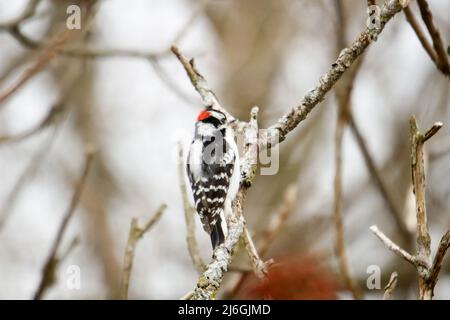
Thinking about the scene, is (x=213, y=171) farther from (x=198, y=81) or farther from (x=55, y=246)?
(x=55, y=246)

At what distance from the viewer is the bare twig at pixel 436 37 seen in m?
3.69

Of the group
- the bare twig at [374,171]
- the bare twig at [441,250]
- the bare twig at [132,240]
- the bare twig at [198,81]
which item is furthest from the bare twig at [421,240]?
the bare twig at [374,171]

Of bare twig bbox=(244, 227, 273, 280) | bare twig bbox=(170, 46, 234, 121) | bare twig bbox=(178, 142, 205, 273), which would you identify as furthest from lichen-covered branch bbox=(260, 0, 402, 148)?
bare twig bbox=(170, 46, 234, 121)

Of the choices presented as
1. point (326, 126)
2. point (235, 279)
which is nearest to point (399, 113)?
point (326, 126)

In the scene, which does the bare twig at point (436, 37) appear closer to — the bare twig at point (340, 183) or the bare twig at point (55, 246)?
the bare twig at point (340, 183)

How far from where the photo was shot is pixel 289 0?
443 inches

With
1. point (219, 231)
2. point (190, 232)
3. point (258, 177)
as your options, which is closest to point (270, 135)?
point (190, 232)

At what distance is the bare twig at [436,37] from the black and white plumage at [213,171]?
5.39 ft

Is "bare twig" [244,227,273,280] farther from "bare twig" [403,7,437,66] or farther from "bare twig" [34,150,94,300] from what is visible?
"bare twig" [403,7,437,66]

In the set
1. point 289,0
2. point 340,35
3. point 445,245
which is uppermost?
point 289,0

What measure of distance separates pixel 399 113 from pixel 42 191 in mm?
5447
